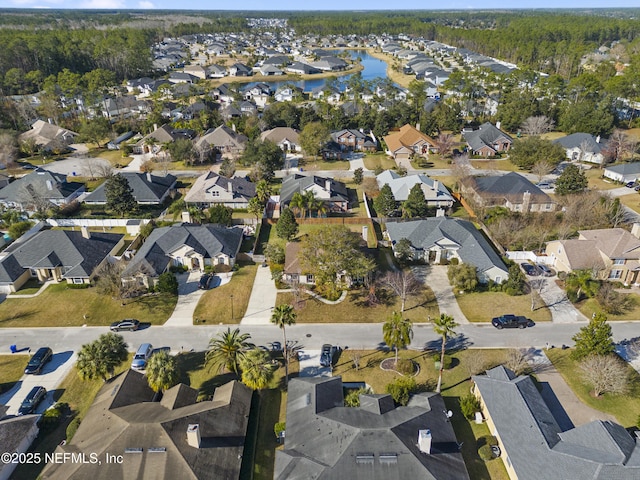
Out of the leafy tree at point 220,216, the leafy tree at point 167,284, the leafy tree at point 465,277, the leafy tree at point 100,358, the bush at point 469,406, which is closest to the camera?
the bush at point 469,406

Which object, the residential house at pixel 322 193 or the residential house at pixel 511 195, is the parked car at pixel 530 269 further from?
the residential house at pixel 322 193

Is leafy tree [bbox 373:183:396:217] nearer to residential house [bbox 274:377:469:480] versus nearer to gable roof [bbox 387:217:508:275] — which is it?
gable roof [bbox 387:217:508:275]

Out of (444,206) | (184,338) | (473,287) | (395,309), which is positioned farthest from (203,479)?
(444,206)

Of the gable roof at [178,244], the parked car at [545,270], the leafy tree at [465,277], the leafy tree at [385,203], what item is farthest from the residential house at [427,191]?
the gable roof at [178,244]

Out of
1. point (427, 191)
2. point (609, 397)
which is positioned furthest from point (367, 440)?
point (427, 191)

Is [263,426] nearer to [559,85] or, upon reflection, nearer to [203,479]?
[203,479]

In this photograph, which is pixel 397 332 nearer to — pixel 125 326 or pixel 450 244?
pixel 450 244
